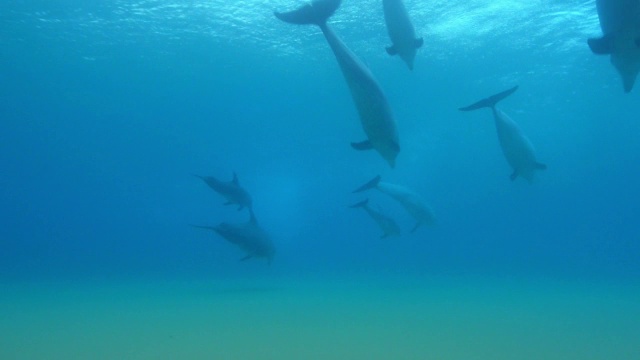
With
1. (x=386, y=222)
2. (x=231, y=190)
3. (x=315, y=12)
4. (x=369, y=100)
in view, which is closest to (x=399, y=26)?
(x=315, y=12)

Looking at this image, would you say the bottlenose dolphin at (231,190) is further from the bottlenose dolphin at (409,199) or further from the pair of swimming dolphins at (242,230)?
the bottlenose dolphin at (409,199)

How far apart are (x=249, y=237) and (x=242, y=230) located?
0.57ft

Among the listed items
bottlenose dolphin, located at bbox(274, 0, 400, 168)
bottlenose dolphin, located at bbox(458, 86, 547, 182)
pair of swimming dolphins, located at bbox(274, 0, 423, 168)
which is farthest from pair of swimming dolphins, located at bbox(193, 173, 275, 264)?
bottlenose dolphin, located at bbox(274, 0, 400, 168)

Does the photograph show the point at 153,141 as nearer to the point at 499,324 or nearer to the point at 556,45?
the point at 556,45

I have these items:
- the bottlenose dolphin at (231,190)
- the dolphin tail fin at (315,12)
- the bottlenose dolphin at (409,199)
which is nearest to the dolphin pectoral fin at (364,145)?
the dolphin tail fin at (315,12)

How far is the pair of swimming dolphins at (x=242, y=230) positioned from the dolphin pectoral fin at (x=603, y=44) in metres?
6.23

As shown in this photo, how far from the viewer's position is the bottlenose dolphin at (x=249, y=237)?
30.0ft

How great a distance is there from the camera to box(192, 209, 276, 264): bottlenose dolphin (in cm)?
916

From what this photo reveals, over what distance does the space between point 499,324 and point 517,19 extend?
1205cm

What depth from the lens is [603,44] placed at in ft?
13.4

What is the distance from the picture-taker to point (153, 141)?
4250 cm

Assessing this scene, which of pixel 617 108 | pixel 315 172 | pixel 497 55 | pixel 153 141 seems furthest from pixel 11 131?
pixel 617 108

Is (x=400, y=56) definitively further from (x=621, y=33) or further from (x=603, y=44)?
(x=621, y=33)

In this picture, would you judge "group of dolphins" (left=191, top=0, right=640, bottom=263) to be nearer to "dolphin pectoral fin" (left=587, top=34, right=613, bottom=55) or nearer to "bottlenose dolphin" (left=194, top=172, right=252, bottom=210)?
"dolphin pectoral fin" (left=587, top=34, right=613, bottom=55)
